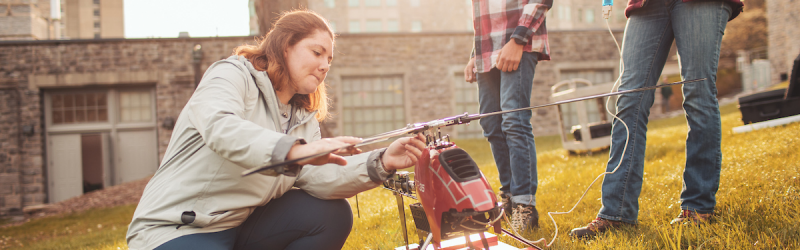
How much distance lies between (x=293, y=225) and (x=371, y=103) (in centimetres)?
1125

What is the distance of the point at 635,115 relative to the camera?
196 centimetres

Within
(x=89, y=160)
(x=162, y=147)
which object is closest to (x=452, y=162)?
(x=162, y=147)

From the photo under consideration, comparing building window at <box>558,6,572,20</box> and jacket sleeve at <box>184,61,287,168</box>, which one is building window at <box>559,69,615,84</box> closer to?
jacket sleeve at <box>184,61,287,168</box>

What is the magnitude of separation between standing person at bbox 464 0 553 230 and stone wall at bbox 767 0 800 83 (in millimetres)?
23025

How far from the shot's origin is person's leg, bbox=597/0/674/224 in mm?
1962

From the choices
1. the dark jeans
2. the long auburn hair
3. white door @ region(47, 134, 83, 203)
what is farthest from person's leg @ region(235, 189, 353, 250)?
white door @ region(47, 134, 83, 203)

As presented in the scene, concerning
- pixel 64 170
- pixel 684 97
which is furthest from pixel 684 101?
pixel 64 170

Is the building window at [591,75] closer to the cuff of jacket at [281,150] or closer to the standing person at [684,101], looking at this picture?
the standing person at [684,101]

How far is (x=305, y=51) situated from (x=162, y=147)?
38.8 feet

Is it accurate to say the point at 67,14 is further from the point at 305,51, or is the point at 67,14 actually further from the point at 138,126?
the point at 305,51

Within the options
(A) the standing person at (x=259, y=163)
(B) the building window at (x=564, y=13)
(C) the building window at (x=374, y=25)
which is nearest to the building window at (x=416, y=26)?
(C) the building window at (x=374, y=25)

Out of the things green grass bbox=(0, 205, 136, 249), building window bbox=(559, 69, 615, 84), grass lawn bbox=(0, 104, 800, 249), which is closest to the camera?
grass lawn bbox=(0, 104, 800, 249)

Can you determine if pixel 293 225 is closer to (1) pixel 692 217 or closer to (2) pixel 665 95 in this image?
(1) pixel 692 217

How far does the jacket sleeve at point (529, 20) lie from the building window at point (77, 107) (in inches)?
514
